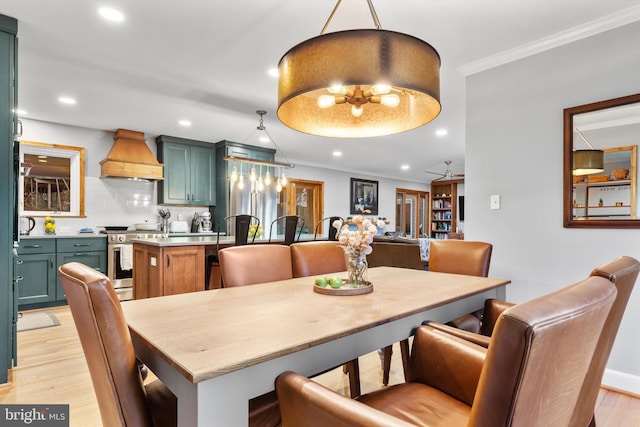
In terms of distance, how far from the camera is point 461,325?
1.96 m

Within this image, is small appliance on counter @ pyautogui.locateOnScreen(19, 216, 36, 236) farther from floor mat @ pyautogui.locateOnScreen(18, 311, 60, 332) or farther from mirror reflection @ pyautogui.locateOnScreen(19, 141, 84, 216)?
floor mat @ pyautogui.locateOnScreen(18, 311, 60, 332)

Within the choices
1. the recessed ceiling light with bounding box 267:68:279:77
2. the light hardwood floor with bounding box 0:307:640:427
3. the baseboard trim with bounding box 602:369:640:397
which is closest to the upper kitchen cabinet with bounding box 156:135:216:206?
the light hardwood floor with bounding box 0:307:640:427

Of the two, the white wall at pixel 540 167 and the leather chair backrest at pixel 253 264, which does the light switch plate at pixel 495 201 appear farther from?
the leather chair backrest at pixel 253 264

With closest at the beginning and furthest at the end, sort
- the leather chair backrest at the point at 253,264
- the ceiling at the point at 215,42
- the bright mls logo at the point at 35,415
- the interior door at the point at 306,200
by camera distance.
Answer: the bright mls logo at the point at 35,415 → the leather chair backrest at the point at 253,264 → the ceiling at the point at 215,42 → the interior door at the point at 306,200

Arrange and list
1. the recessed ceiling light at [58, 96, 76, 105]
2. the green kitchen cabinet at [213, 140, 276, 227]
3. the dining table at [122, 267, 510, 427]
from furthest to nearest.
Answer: the green kitchen cabinet at [213, 140, 276, 227]
the recessed ceiling light at [58, 96, 76, 105]
the dining table at [122, 267, 510, 427]

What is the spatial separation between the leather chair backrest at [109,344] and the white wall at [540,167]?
2616mm

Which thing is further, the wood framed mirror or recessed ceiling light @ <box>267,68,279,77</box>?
recessed ceiling light @ <box>267,68,279,77</box>

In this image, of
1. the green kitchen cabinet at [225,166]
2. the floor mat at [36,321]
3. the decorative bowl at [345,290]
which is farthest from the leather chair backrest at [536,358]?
the green kitchen cabinet at [225,166]

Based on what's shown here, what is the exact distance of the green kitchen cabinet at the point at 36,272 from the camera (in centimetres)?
396

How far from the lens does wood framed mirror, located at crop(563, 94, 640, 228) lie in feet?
7.16

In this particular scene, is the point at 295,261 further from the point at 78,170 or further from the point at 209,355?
the point at 78,170

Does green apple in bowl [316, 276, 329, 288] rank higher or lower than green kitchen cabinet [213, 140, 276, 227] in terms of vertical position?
lower

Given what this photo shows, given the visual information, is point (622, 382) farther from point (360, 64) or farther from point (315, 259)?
point (360, 64)

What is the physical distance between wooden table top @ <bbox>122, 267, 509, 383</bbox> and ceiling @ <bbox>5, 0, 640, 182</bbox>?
165cm
